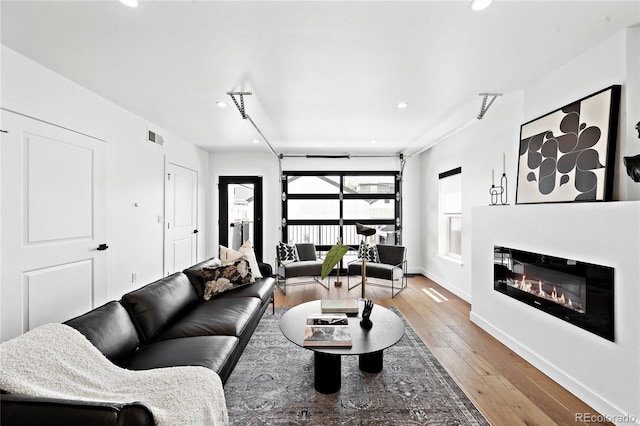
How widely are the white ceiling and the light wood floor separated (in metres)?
2.55

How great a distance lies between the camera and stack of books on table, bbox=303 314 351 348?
2.06m

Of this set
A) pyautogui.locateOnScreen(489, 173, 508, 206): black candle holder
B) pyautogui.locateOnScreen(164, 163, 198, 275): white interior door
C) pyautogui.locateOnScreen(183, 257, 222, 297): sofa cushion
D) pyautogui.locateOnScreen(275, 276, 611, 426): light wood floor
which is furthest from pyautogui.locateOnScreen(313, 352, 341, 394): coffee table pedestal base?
pyautogui.locateOnScreen(164, 163, 198, 275): white interior door

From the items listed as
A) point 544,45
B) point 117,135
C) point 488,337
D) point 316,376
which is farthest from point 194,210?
point 544,45

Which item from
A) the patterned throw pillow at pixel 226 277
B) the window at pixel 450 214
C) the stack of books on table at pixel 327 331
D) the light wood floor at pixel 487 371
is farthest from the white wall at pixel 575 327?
the patterned throw pillow at pixel 226 277

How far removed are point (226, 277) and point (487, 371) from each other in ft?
8.57

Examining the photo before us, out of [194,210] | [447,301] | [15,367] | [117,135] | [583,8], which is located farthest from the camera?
[194,210]

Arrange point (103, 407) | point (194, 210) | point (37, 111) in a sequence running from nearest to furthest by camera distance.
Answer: point (103, 407) → point (37, 111) → point (194, 210)

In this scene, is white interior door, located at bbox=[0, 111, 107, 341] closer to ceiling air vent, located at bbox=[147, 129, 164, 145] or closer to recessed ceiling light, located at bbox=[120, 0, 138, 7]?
ceiling air vent, located at bbox=[147, 129, 164, 145]

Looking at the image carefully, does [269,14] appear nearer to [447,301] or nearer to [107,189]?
[107,189]

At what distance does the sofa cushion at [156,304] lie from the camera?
83.0 inches

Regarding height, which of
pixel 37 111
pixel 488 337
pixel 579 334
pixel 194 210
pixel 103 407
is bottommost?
pixel 488 337

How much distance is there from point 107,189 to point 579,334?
4516mm

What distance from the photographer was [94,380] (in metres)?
1.42

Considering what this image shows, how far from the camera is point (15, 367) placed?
4.13 ft
